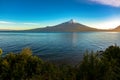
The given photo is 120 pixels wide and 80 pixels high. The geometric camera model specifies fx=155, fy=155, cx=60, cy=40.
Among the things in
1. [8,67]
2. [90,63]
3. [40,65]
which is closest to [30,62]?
[40,65]

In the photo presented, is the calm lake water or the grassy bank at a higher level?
the grassy bank

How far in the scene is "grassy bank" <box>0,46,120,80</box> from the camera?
6.09m

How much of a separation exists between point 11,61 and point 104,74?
7.10 metres

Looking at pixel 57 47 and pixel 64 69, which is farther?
pixel 57 47

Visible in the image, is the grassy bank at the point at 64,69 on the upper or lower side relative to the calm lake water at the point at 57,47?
upper

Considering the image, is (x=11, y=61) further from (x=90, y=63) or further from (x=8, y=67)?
(x=90, y=63)

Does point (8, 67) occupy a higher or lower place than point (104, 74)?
lower

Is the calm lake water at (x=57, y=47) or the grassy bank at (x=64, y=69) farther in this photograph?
the calm lake water at (x=57, y=47)

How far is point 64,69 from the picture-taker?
8.68 metres

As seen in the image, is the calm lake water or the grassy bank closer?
the grassy bank

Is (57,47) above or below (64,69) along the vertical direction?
below

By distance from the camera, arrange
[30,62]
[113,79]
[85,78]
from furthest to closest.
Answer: [30,62] → [113,79] → [85,78]

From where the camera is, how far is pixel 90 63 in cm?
650

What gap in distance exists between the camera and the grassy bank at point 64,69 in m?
6.09
